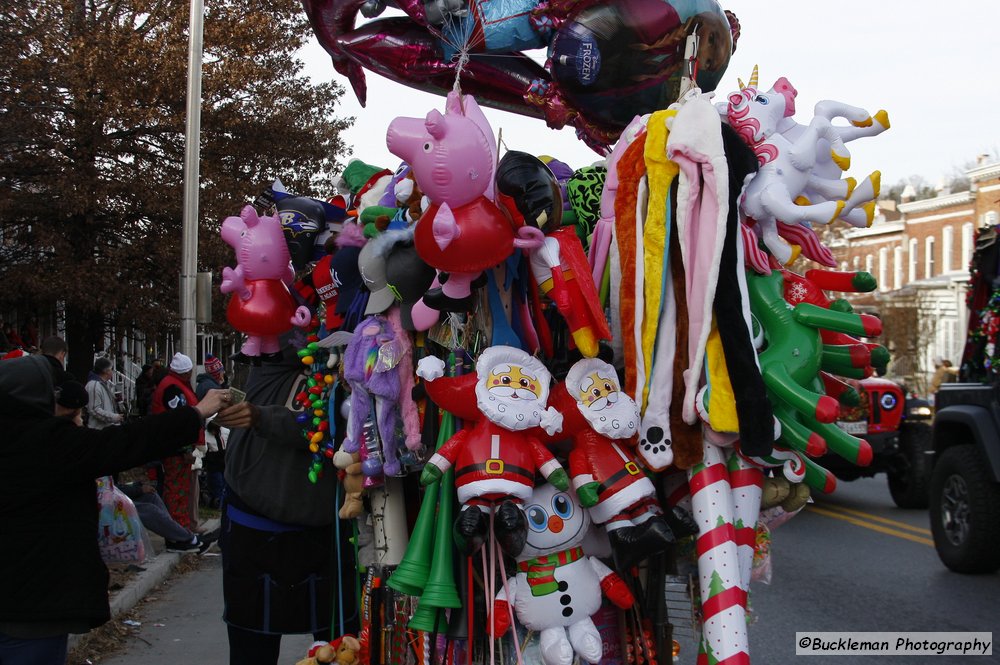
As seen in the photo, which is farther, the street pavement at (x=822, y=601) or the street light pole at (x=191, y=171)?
the street light pole at (x=191, y=171)

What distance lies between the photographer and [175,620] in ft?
21.1

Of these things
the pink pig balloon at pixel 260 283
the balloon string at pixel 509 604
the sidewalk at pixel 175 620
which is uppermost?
the pink pig balloon at pixel 260 283

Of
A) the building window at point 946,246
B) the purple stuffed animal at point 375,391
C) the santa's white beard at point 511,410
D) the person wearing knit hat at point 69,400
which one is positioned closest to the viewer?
the santa's white beard at point 511,410

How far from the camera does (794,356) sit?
105 inches

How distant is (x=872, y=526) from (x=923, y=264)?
3644 cm

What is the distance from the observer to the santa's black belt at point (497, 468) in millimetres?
2584

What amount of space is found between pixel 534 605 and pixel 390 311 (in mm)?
1077

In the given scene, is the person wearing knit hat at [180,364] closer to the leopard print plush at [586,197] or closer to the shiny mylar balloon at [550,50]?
the shiny mylar balloon at [550,50]

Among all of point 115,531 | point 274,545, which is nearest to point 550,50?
point 274,545

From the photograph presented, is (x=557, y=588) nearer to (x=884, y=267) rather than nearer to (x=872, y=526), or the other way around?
(x=872, y=526)

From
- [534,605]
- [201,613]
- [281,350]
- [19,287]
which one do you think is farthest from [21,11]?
[534,605]

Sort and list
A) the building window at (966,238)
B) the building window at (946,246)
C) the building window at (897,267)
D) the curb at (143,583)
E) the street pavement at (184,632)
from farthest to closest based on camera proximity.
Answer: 1. the building window at (897,267)
2. the building window at (946,246)
3. the building window at (966,238)
4. the curb at (143,583)
5. the street pavement at (184,632)

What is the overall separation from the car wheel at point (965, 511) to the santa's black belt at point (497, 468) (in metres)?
5.46

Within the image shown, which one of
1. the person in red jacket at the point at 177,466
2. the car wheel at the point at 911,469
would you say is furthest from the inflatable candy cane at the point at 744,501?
the car wheel at the point at 911,469
